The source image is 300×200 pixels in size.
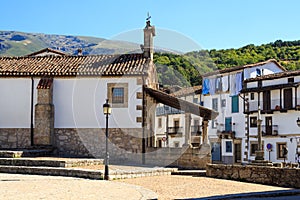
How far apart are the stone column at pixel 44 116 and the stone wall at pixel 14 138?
511 mm

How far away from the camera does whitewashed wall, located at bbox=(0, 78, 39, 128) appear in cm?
2031

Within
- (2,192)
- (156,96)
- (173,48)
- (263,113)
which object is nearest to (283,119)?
(263,113)

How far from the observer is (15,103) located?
20484mm

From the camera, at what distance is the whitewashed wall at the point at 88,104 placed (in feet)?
64.7

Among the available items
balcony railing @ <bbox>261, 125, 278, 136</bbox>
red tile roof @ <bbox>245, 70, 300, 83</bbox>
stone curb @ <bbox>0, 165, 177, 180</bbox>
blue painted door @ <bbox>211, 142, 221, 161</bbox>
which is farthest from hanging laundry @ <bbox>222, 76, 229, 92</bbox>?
stone curb @ <bbox>0, 165, 177, 180</bbox>

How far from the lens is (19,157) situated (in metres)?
17.4

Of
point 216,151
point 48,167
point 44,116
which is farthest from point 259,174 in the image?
point 216,151

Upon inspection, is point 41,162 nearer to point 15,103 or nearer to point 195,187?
point 15,103

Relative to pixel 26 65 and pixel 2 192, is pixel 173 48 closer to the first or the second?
pixel 26 65

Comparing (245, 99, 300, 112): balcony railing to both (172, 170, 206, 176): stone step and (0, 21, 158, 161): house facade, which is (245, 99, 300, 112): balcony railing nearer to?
(0, 21, 158, 161): house facade

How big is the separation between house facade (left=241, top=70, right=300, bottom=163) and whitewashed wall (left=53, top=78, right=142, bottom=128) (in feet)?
59.2

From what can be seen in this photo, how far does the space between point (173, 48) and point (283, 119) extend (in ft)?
52.3

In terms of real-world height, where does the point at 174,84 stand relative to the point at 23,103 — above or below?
above

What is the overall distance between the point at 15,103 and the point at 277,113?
22917 mm
